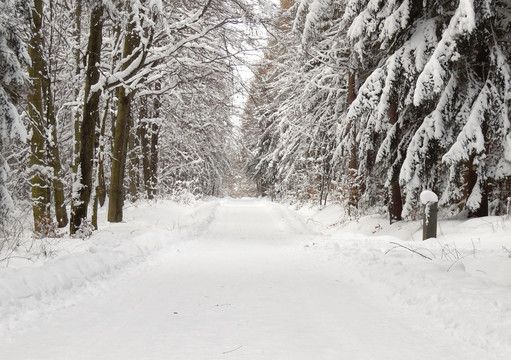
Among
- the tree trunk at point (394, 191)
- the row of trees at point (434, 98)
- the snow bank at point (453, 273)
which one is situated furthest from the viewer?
the tree trunk at point (394, 191)

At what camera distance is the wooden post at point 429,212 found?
792 cm

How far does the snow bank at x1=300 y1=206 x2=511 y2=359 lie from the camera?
3.66 meters

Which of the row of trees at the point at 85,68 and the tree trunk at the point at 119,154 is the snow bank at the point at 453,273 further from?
the tree trunk at the point at 119,154

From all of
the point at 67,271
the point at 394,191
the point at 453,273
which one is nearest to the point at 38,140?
the point at 67,271

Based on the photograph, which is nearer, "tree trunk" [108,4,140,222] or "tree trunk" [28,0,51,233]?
"tree trunk" [28,0,51,233]

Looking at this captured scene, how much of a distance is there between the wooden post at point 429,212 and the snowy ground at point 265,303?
1.21 ft

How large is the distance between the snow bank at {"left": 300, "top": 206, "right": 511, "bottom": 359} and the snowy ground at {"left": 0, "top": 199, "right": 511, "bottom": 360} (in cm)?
2

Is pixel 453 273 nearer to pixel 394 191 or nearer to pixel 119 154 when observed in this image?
pixel 394 191

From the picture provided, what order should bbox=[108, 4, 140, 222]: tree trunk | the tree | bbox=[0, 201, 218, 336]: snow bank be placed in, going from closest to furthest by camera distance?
1. bbox=[0, 201, 218, 336]: snow bank
2. the tree
3. bbox=[108, 4, 140, 222]: tree trunk

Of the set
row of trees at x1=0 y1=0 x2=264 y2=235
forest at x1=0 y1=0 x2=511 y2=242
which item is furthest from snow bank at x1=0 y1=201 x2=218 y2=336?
row of trees at x1=0 y1=0 x2=264 y2=235

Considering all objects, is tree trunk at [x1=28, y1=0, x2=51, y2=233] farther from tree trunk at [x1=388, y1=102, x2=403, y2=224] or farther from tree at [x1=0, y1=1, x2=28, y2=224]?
tree trunk at [x1=388, y1=102, x2=403, y2=224]

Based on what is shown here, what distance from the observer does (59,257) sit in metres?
5.88

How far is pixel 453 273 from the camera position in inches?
201

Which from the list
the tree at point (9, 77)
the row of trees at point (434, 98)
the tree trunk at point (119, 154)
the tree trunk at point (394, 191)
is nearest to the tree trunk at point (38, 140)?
the tree at point (9, 77)
